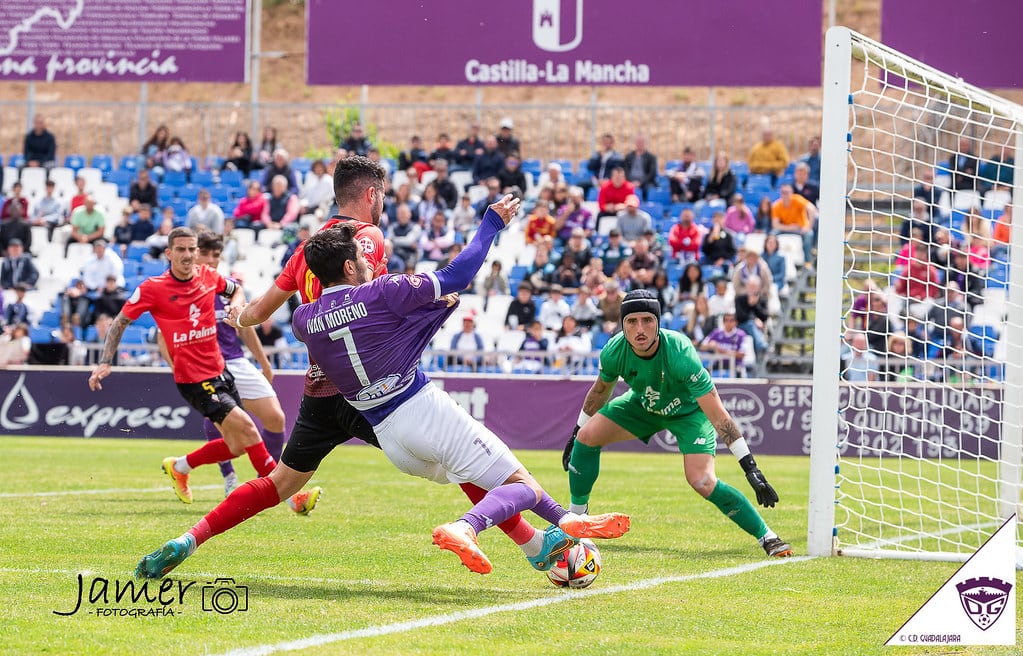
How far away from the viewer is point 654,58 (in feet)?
85.1

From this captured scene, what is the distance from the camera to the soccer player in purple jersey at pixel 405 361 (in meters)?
6.76

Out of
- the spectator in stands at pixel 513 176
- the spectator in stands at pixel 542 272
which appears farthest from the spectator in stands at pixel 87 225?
the spectator in stands at pixel 542 272

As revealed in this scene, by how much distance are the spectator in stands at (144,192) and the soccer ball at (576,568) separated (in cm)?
2205

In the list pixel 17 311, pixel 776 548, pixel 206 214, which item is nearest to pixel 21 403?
pixel 17 311

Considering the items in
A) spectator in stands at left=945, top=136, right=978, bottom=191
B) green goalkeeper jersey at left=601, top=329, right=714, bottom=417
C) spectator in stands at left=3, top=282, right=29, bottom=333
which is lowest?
green goalkeeper jersey at left=601, top=329, right=714, bottom=417

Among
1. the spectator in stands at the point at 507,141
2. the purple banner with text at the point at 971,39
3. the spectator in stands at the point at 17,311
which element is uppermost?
the purple banner with text at the point at 971,39

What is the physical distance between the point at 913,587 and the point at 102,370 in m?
6.70

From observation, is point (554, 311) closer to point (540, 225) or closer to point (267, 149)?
point (540, 225)

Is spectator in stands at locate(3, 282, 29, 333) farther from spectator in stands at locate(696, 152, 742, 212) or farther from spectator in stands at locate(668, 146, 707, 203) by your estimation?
spectator in stands at locate(696, 152, 742, 212)

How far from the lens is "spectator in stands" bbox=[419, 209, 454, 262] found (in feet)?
81.9

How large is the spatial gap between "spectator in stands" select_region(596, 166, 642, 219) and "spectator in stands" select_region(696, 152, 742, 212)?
59.1 inches

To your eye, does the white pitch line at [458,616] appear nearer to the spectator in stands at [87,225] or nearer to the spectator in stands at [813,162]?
the spectator in stands at [813,162]

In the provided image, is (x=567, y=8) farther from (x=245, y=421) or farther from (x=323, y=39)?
(x=245, y=421)

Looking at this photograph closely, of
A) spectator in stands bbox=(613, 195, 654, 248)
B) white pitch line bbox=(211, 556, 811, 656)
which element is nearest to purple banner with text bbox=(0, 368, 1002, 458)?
spectator in stands bbox=(613, 195, 654, 248)
